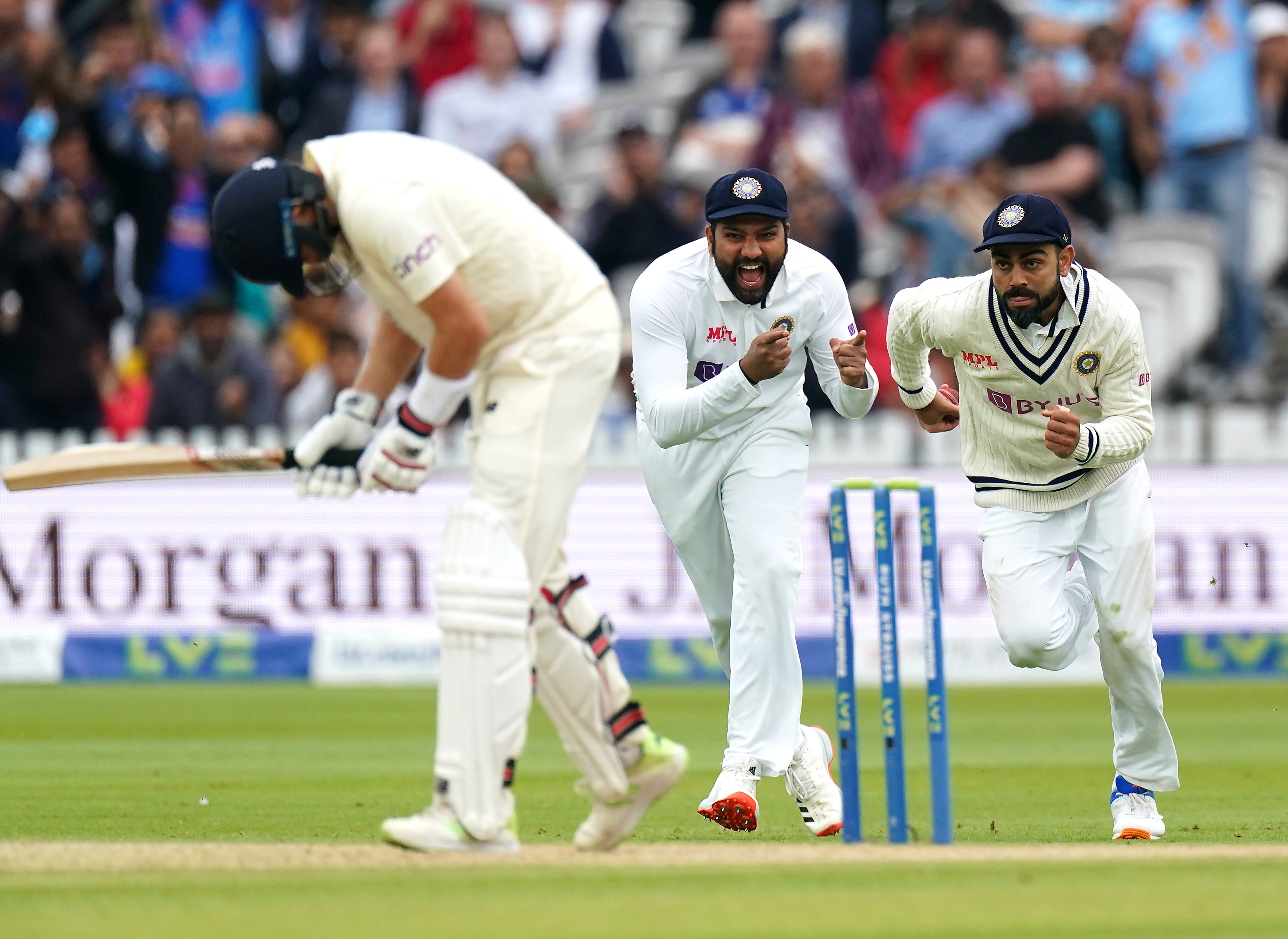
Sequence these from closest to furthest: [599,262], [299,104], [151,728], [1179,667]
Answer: [151,728] < [1179,667] < [599,262] < [299,104]

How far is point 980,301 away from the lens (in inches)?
245

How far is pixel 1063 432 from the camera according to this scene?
5.84m

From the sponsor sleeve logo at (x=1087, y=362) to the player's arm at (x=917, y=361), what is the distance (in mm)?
462

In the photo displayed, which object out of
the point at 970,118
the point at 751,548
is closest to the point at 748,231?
the point at 751,548

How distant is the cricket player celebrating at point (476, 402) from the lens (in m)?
4.91

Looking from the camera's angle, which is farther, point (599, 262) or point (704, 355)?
point (599, 262)

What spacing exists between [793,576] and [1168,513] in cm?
623

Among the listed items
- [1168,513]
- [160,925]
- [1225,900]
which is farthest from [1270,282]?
[160,925]

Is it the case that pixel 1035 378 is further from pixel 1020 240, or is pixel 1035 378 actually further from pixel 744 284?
pixel 744 284

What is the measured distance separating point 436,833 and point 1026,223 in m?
2.53

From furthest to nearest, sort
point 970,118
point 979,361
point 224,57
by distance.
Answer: point 224,57
point 970,118
point 979,361

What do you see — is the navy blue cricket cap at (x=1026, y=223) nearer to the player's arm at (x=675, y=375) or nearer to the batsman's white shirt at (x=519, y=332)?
the player's arm at (x=675, y=375)

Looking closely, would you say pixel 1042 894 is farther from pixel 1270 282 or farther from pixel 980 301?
pixel 1270 282

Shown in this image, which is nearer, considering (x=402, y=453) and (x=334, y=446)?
(x=402, y=453)
